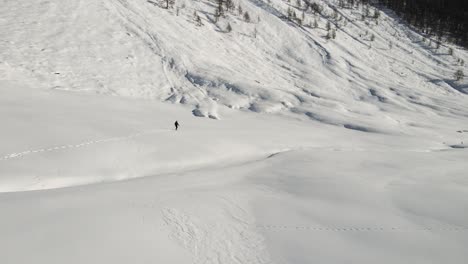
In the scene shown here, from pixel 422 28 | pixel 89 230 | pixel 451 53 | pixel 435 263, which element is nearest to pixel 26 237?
pixel 89 230

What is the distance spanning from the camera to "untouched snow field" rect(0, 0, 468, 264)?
4.93 meters

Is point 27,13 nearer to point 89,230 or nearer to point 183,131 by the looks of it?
point 183,131

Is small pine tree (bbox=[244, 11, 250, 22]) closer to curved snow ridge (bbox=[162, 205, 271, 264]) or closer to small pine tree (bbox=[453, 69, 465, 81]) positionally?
small pine tree (bbox=[453, 69, 465, 81])

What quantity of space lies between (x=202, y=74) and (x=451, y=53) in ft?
48.4

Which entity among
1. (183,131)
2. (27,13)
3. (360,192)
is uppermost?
(27,13)

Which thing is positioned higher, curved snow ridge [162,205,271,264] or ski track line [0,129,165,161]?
curved snow ridge [162,205,271,264]

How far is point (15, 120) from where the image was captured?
27.6 ft

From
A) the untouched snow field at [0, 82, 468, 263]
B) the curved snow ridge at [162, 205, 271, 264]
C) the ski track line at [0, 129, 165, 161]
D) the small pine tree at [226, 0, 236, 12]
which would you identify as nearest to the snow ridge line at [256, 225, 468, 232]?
the untouched snow field at [0, 82, 468, 263]

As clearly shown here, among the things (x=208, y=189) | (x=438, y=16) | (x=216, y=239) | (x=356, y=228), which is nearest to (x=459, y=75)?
(x=438, y=16)

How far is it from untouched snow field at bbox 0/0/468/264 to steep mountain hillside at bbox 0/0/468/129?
8cm

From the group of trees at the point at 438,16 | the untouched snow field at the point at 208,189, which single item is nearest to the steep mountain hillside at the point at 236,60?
the untouched snow field at the point at 208,189

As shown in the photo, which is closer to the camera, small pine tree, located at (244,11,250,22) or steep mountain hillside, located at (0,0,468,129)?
steep mountain hillside, located at (0,0,468,129)

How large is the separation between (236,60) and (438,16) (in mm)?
16858

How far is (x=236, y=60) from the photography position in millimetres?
15930
